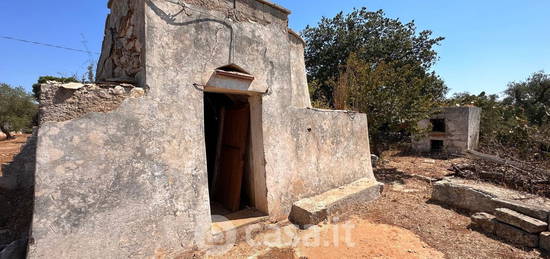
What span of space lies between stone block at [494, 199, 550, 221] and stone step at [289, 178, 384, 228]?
2.12 metres

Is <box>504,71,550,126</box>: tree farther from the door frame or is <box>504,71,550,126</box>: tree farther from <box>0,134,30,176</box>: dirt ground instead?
<box>0,134,30,176</box>: dirt ground

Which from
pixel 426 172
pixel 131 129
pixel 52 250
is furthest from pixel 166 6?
pixel 426 172

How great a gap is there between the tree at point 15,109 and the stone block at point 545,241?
2843 centimetres

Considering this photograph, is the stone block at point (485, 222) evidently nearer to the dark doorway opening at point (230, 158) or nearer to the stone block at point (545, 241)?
the stone block at point (545, 241)

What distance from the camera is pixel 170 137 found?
10.3 ft

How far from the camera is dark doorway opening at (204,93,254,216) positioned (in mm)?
4590

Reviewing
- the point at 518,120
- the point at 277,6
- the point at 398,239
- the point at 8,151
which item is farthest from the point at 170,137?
the point at 8,151

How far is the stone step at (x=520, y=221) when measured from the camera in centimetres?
360

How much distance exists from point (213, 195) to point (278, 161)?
1.86m

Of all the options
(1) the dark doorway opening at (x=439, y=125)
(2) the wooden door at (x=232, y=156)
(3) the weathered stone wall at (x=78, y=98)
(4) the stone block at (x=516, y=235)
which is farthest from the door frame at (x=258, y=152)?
(1) the dark doorway opening at (x=439, y=125)

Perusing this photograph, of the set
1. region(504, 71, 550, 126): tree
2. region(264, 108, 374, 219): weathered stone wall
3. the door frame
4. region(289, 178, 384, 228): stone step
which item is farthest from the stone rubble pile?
region(504, 71, 550, 126): tree

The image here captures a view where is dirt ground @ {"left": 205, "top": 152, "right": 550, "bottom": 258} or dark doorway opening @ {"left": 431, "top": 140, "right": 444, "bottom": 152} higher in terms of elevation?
dark doorway opening @ {"left": 431, "top": 140, "right": 444, "bottom": 152}

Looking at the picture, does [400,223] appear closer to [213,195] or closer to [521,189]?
[521,189]

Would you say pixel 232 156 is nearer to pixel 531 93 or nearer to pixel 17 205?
pixel 17 205
